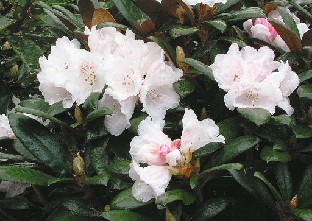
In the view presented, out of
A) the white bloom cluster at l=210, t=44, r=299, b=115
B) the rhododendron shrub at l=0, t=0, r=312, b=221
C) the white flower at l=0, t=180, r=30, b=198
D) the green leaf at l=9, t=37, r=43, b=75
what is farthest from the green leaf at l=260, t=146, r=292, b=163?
the green leaf at l=9, t=37, r=43, b=75

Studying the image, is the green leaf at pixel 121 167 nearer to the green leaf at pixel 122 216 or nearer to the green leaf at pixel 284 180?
the green leaf at pixel 122 216

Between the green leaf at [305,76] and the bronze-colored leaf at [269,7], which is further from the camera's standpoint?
the bronze-colored leaf at [269,7]

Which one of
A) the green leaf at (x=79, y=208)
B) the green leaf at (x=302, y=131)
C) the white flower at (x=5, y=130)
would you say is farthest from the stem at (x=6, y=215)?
the green leaf at (x=302, y=131)

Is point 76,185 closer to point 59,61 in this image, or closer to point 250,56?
point 59,61

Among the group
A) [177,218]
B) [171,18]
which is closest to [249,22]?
[171,18]

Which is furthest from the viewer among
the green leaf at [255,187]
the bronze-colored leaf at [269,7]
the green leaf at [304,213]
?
the bronze-colored leaf at [269,7]

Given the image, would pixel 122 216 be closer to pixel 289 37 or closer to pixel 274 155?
pixel 274 155

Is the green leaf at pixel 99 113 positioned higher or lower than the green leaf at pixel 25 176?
higher
